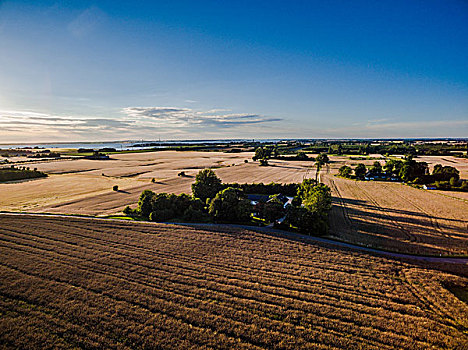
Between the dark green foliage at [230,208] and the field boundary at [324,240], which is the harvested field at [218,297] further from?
the dark green foliage at [230,208]

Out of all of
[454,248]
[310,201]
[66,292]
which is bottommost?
[454,248]

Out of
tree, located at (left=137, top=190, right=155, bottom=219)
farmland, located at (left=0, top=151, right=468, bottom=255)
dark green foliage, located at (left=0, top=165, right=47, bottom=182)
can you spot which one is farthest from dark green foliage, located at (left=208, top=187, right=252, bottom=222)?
dark green foliage, located at (left=0, top=165, right=47, bottom=182)

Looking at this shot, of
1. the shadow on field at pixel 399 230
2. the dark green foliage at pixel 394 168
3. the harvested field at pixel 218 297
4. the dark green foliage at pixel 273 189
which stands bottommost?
the shadow on field at pixel 399 230

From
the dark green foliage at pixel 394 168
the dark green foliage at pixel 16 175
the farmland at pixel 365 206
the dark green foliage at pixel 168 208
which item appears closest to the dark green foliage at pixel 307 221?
the farmland at pixel 365 206

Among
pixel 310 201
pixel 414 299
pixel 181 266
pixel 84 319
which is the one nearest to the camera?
pixel 84 319

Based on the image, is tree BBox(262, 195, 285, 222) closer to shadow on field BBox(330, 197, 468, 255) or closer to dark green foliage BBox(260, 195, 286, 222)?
dark green foliage BBox(260, 195, 286, 222)

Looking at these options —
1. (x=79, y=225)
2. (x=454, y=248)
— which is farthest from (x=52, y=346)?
(x=454, y=248)

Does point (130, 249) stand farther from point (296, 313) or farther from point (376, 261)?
point (376, 261)

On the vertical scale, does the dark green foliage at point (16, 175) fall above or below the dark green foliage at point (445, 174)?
above
